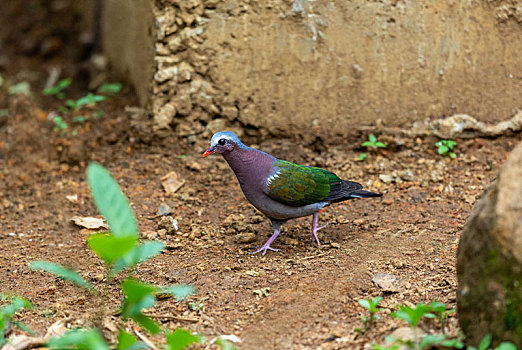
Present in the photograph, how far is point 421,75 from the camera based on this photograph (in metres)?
5.60

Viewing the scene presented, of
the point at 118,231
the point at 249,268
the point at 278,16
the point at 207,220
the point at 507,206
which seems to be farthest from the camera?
the point at 278,16

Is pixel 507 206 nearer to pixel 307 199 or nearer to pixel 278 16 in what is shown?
pixel 307 199

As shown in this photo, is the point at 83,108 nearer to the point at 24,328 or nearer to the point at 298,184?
the point at 298,184

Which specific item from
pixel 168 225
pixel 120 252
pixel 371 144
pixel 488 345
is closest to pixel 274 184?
pixel 168 225

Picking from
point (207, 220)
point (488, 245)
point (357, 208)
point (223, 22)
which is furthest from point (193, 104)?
point (488, 245)

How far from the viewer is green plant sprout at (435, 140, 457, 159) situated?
219 inches

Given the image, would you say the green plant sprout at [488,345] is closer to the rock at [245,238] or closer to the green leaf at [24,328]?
the green leaf at [24,328]

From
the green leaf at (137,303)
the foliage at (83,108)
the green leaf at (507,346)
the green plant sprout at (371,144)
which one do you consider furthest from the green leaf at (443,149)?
the green leaf at (137,303)

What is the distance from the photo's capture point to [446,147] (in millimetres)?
5602

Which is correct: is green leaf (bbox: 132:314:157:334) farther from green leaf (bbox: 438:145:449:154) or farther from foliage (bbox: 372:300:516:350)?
green leaf (bbox: 438:145:449:154)

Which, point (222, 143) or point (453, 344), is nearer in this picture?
point (453, 344)

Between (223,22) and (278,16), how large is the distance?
1.64 feet

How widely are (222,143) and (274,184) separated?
48 cm

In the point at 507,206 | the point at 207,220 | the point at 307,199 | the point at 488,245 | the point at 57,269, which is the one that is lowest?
the point at 207,220
